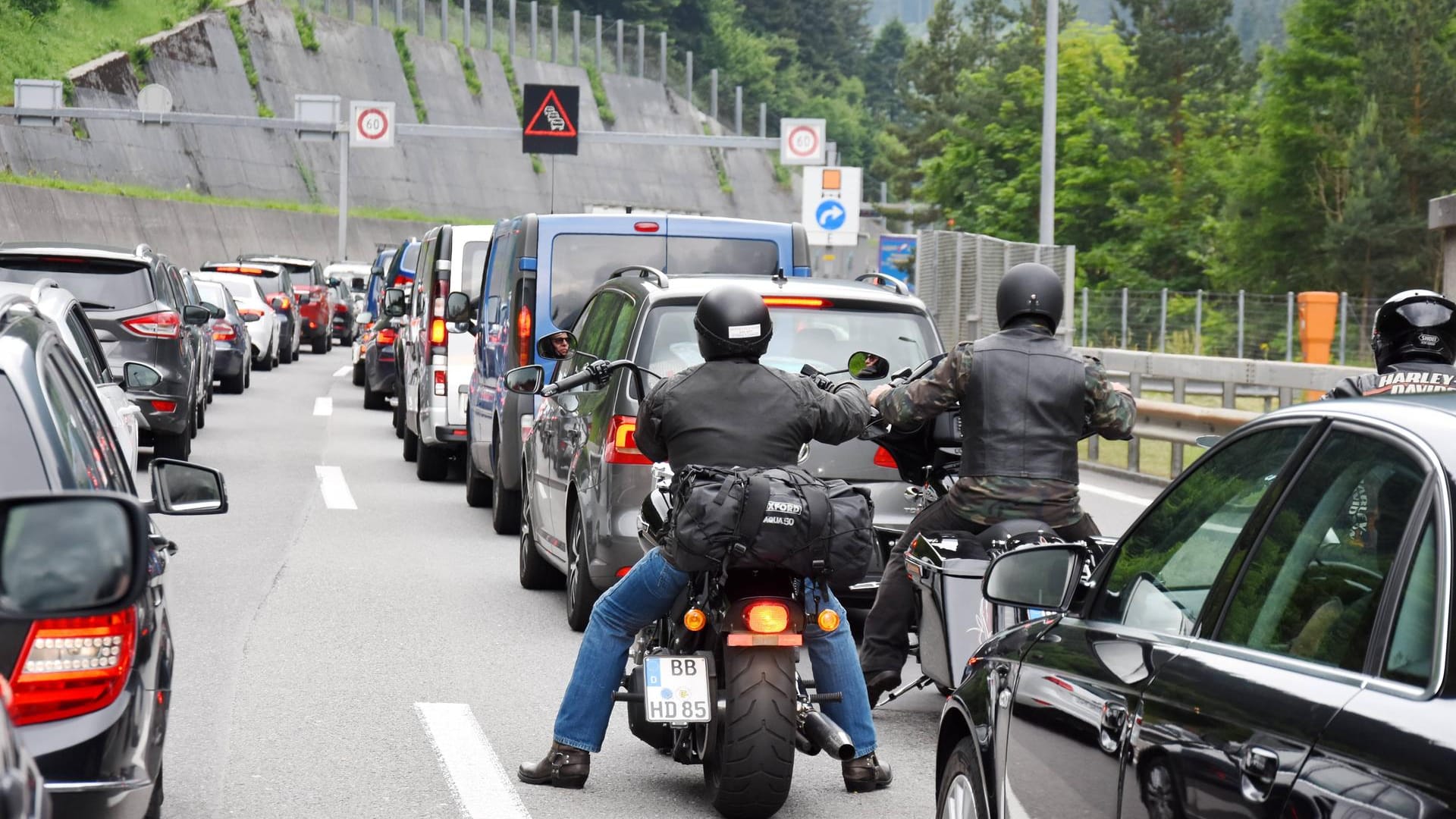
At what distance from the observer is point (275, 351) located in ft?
115

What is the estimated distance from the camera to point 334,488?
54.3ft

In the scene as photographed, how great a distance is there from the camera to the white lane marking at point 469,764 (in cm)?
637

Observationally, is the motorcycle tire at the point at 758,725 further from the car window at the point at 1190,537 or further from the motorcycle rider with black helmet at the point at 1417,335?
the motorcycle rider with black helmet at the point at 1417,335

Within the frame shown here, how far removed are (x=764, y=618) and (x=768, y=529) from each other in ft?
0.88

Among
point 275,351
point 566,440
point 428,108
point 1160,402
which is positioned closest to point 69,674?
point 566,440

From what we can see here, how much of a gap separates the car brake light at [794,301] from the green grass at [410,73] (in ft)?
282

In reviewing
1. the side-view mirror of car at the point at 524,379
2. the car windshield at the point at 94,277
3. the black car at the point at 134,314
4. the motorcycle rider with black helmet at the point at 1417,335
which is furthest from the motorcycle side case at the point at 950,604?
the car windshield at the point at 94,277

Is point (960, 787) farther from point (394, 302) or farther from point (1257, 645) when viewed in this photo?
point (394, 302)

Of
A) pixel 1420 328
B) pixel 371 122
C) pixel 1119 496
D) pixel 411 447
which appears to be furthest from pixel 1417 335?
pixel 371 122

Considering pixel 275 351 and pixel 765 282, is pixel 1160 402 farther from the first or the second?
pixel 275 351

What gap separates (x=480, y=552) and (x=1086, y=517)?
632 centimetres

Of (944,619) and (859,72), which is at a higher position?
(859,72)

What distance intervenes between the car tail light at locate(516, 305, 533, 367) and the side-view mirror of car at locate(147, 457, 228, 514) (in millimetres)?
7049

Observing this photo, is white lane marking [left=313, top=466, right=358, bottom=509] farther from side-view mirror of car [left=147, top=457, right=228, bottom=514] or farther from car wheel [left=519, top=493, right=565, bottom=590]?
side-view mirror of car [left=147, top=457, right=228, bottom=514]
